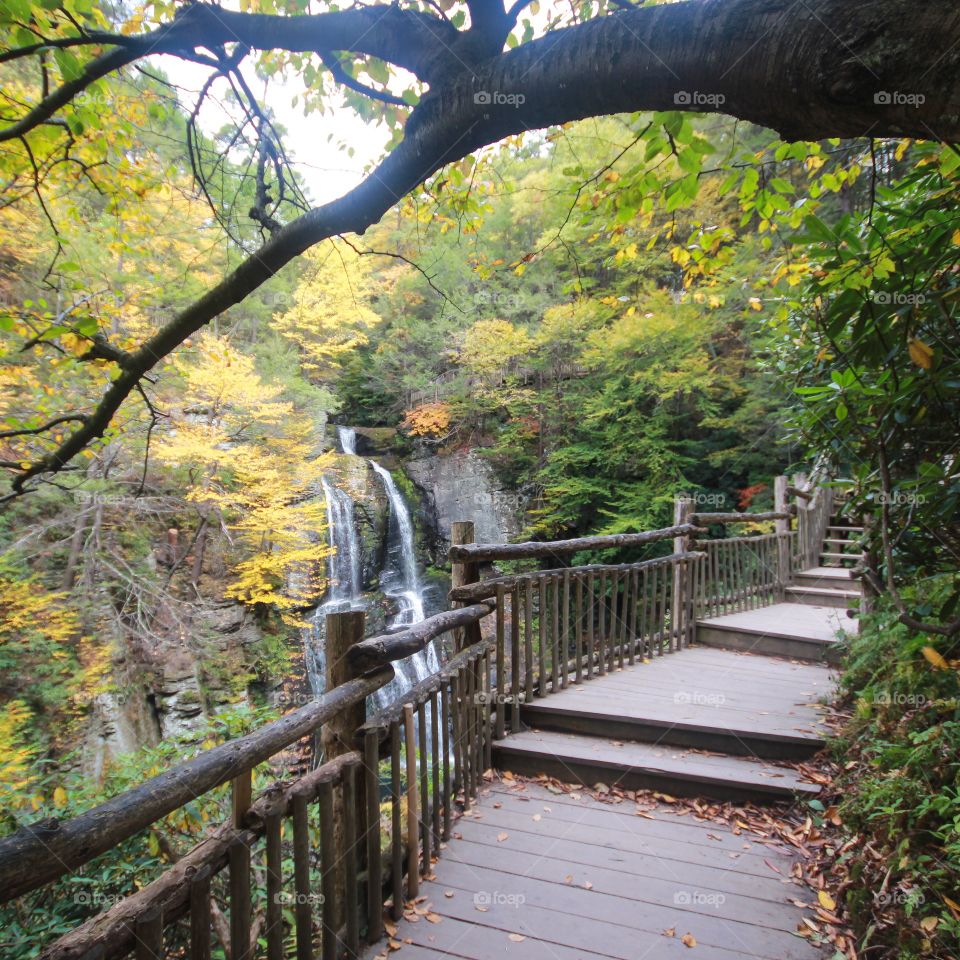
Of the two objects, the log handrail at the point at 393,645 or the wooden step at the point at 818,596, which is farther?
the wooden step at the point at 818,596

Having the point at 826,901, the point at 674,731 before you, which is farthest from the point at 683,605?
the point at 826,901

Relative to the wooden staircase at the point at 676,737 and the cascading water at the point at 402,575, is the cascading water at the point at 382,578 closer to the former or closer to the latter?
the cascading water at the point at 402,575

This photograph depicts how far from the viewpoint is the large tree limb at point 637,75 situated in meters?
0.88

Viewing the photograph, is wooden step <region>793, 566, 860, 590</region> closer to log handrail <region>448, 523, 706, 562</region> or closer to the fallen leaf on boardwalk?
log handrail <region>448, 523, 706, 562</region>

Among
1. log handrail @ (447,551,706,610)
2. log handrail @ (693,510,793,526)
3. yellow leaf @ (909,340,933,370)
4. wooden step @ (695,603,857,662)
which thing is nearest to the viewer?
yellow leaf @ (909,340,933,370)

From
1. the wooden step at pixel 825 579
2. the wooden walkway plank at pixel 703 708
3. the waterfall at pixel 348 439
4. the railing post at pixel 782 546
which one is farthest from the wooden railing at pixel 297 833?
the waterfall at pixel 348 439

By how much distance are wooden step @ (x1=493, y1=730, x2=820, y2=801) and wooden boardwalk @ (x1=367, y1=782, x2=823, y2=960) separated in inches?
8.9

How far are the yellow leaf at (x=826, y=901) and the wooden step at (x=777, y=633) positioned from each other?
3.34 m

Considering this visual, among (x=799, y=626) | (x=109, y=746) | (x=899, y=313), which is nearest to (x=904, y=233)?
(x=899, y=313)

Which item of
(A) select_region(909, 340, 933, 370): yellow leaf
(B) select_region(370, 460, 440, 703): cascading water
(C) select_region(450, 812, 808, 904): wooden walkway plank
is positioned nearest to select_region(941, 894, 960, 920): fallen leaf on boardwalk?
(C) select_region(450, 812, 808, 904): wooden walkway plank

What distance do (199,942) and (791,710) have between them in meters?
4.07

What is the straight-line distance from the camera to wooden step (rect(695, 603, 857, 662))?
Result: 5.61 m

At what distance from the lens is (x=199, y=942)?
146 cm

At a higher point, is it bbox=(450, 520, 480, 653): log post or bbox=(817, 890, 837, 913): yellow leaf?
bbox=(450, 520, 480, 653): log post
